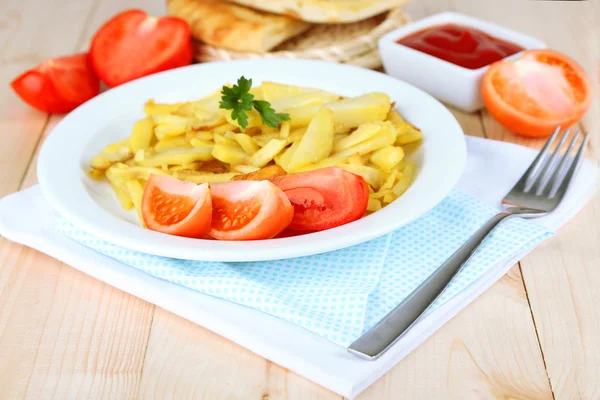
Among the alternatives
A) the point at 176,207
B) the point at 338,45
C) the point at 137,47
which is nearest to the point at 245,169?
the point at 176,207

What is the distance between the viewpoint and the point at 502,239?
230cm

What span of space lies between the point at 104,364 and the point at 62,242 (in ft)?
1.87

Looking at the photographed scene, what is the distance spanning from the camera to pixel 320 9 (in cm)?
343

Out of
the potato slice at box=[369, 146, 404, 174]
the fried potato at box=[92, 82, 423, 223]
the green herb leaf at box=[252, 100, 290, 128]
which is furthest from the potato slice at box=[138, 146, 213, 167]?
the potato slice at box=[369, 146, 404, 174]

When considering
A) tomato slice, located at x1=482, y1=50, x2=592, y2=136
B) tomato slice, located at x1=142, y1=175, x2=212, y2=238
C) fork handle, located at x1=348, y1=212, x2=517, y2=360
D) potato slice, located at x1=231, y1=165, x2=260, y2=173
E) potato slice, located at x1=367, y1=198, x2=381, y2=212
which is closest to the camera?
fork handle, located at x1=348, y1=212, x2=517, y2=360

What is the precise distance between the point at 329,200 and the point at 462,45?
4.87 ft

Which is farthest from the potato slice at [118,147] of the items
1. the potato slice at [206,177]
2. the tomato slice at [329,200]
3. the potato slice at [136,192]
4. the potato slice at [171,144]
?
the tomato slice at [329,200]

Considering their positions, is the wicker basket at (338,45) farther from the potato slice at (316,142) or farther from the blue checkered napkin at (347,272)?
the blue checkered napkin at (347,272)

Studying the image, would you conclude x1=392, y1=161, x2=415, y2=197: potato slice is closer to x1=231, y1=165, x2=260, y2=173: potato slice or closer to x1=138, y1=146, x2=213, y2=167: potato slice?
x1=231, y1=165, x2=260, y2=173: potato slice

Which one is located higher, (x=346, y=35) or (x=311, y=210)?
(x=311, y=210)

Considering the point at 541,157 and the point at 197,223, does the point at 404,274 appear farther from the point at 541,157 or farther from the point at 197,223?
the point at 541,157

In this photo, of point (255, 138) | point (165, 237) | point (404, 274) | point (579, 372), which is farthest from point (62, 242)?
point (579, 372)

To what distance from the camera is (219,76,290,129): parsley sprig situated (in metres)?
2.57

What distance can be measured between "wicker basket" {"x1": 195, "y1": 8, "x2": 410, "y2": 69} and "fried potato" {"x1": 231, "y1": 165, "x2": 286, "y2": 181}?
1.18 metres
